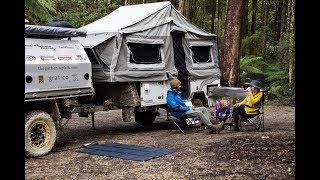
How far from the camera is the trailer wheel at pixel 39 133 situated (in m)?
6.98

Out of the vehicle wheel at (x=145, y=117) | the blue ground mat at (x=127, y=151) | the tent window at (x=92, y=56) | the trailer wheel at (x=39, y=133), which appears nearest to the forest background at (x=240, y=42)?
the tent window at (x=92, y=56)

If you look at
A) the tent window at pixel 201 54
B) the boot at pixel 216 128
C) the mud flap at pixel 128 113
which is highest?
the tent window at pixel 201 54

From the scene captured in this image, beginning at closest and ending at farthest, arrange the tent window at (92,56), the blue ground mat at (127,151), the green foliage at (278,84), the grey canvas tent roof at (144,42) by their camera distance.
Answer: the blue ground mat at (127,151) < the grey canvas tent roof at (144,42) < the tent window at (92,56) < the green foliage at (278,84)

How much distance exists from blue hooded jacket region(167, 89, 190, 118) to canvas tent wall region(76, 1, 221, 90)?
69 cm

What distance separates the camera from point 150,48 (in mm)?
9930

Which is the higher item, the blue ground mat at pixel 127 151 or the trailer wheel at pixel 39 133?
the trailer wheel at pixel 39 133

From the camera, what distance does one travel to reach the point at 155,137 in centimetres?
895

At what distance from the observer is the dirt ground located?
5.68m

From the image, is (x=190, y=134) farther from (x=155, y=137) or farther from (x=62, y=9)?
(x=62, y=9)

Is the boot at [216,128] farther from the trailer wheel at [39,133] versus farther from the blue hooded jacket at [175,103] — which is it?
the trailer wheel at [39,133]
